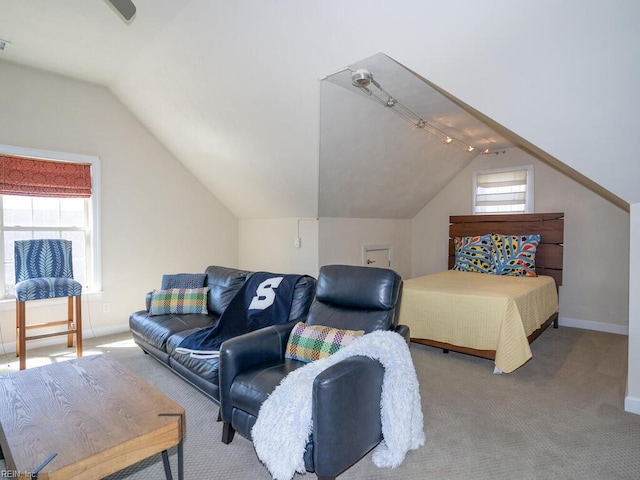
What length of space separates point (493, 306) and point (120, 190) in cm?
405

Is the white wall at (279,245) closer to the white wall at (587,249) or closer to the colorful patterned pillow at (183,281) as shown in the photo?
the colorful patterned pillow at (183,281)

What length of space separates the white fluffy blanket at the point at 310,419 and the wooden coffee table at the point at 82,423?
39 cm

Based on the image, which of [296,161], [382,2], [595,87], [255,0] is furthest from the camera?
[296,161]

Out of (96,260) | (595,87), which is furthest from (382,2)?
(96,260)

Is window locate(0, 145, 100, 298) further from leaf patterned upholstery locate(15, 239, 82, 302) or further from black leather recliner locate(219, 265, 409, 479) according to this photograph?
black leather recliner locate(219, 265, 409, 479)

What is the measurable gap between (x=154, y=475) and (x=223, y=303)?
154cm

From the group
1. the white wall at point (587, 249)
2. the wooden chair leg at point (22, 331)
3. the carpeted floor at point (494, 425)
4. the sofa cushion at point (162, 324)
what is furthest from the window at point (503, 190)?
the wooden chair leg at point (22, 331)

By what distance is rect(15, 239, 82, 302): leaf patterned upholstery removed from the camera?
3.22m

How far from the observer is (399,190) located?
15.3 ft

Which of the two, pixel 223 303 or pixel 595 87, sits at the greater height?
pixel 595 87

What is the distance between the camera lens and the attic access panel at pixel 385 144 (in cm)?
286

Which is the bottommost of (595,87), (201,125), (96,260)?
(96,260)

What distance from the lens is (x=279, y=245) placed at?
15.2ft

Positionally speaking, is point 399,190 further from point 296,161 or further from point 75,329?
point 75,329
